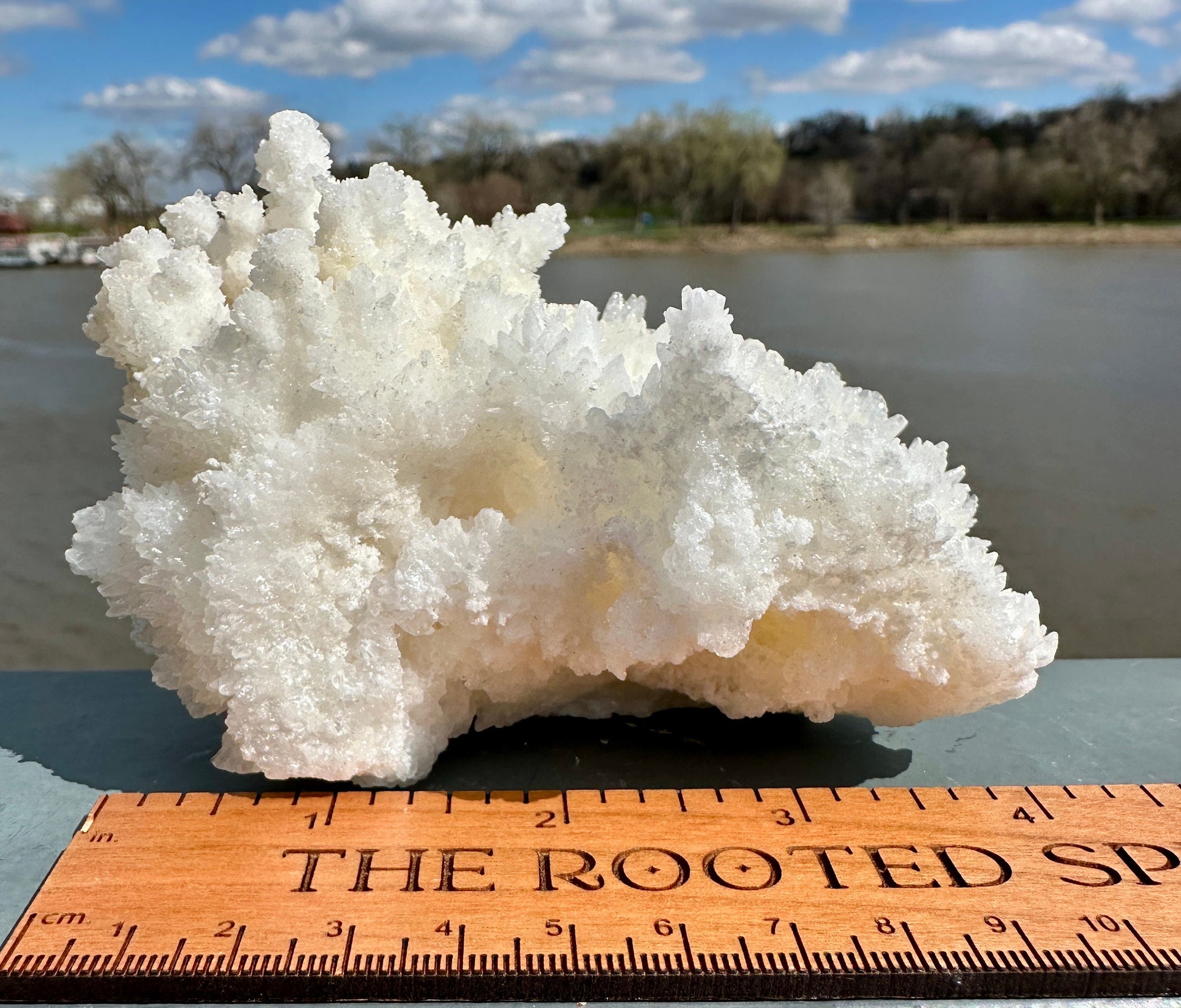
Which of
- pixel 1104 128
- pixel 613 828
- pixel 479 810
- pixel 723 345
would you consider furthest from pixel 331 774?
pixel 1104 128

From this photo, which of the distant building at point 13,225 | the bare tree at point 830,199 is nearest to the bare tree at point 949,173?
the bare tree at point 830,199

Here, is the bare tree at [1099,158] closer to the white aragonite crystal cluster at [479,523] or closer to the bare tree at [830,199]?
the bare tree at [830,199]

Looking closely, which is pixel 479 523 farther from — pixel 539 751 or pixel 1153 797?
pixel 1153 797

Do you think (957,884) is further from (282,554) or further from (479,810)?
(282,554)

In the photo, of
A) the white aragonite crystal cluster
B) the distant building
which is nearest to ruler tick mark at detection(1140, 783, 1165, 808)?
the white aragonite crystal cluster

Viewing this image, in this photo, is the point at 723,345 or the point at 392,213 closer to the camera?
the point at 723,345

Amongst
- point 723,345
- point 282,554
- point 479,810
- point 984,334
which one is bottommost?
point 984,334
